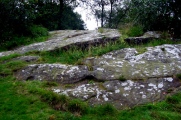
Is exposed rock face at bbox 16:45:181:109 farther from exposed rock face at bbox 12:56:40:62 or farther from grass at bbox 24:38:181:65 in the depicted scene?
exposed rock face at bbox 12:56:40:62

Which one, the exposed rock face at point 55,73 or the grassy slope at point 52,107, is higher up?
the exposed rock face at point 55,73

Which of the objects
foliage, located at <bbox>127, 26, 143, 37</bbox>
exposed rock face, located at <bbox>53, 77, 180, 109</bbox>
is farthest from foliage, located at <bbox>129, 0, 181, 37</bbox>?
exposed rock face, located at <bbox>53, 77, 180, 109</bbox>

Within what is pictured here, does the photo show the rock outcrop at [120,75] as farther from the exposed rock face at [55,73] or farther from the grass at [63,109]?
the grass at [63,109]

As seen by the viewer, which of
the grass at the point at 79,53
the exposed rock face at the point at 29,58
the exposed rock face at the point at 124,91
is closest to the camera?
the exposed rock face at the point at 124,91

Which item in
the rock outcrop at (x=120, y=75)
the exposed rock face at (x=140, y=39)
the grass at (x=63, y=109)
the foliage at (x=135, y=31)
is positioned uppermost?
the foliage at (x=135, y=31)

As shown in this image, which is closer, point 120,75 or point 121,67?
point 120,75

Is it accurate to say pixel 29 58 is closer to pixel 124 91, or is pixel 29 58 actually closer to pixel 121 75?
pixel 121 75

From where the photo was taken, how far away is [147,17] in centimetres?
1220

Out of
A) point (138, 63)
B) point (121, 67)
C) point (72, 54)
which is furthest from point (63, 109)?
point (72, 54)

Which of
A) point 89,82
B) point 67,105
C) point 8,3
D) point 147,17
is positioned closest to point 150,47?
point 147,17

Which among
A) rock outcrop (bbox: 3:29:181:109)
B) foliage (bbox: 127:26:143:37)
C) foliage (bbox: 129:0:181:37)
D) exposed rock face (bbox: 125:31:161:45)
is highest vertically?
foliage (bbox: 129:0:181:37)

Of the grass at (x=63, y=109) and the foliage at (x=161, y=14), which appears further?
the foliage at (x=161, y=14)

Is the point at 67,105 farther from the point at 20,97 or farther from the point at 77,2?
the point at 77,2

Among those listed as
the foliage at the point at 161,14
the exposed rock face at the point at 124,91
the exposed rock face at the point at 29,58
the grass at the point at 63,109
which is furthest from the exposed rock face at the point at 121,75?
the foliage at the point at 161,14
